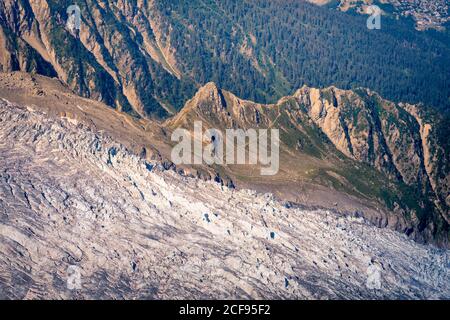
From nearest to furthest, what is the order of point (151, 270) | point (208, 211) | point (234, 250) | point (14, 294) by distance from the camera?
point (14, 294)
point (151, 270)
point (234, 250)
point (208, 211)

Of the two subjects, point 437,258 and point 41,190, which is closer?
point 41,190

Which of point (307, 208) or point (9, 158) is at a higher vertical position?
point (9, 158)

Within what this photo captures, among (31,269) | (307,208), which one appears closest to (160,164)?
(307,208)

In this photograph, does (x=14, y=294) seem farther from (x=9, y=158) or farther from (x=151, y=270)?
(x=9, y=158)

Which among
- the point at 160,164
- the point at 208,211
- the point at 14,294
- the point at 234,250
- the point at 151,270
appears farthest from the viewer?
the point at 160,164

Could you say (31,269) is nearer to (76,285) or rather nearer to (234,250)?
(76,285)
